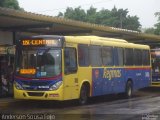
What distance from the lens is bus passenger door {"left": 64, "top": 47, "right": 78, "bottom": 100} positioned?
717 inches

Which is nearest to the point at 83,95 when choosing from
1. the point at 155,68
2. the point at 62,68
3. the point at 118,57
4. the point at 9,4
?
the point at 62,68

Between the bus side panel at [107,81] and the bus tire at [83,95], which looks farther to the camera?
the bus side panel at [107,81]

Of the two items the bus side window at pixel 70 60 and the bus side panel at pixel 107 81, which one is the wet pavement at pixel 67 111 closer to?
the bus side panel at pixel 107 81

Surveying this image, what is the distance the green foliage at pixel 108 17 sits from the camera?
8425cm

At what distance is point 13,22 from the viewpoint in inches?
912

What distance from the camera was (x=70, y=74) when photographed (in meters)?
18.5

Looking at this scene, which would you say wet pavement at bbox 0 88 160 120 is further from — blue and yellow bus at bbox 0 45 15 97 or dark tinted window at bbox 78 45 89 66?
dark tinted window at bbox 78 45 89 66

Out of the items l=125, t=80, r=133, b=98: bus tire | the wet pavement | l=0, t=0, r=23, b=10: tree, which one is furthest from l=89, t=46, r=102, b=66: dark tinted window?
l=0, t=0, r=23, b=10: tree

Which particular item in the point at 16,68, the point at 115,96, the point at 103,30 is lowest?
the point at 115,96

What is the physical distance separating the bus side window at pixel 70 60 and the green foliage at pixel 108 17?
64237mm

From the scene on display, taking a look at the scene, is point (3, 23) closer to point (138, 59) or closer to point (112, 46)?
point (112, 46)

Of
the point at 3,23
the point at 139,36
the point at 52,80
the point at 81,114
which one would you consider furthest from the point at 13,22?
the point at 139,36

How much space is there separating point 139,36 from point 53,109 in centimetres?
1733

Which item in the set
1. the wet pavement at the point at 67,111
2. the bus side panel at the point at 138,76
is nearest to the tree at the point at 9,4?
the bus side panel at the point at 138,76
